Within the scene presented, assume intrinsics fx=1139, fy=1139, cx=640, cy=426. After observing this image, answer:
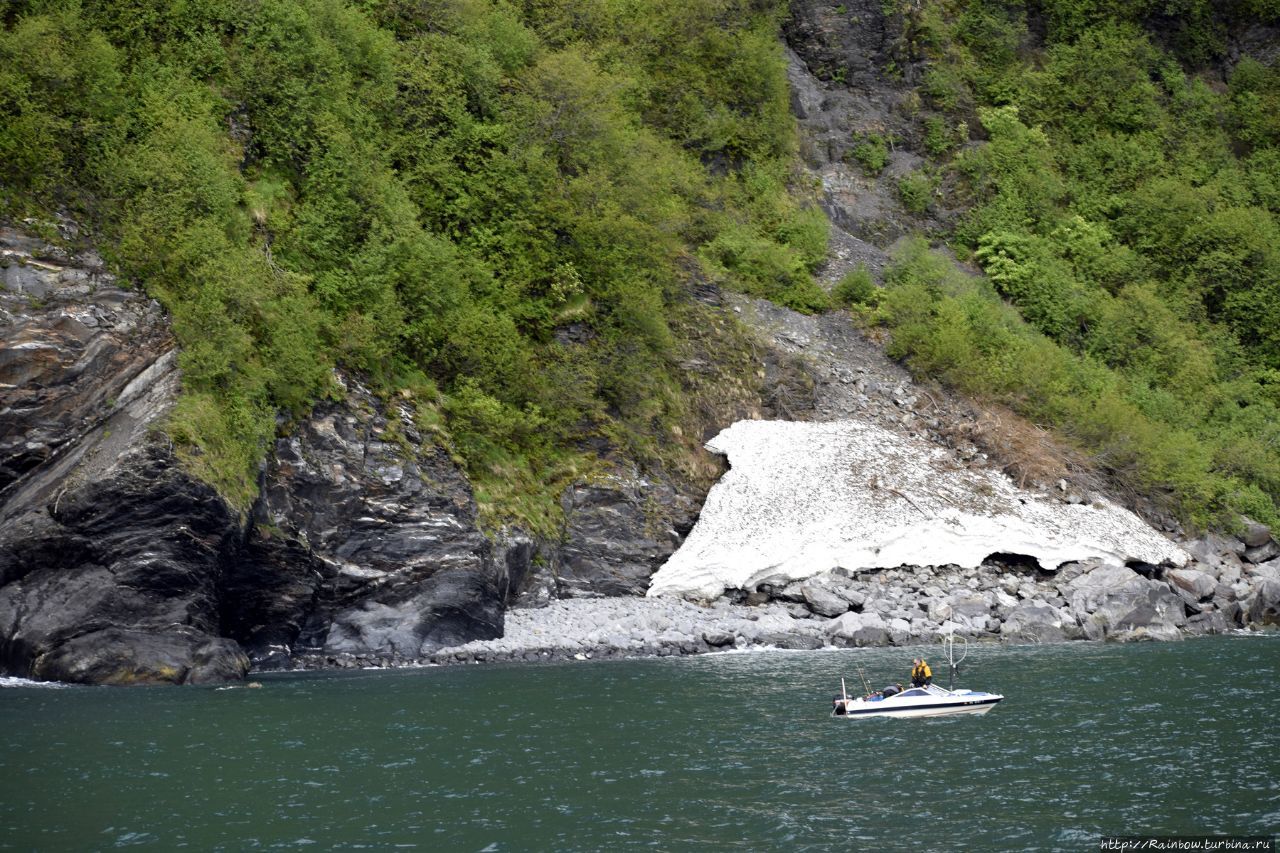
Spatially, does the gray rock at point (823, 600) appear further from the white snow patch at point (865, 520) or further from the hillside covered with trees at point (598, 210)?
the hillside covered with trees at point (598, 210)

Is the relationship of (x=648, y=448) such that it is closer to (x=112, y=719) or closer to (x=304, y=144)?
(x=304, y=144)

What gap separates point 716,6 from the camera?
5388 centimetres

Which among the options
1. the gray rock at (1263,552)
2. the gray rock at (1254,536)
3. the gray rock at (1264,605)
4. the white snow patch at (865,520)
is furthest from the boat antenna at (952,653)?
the gray rock at (1254,536)

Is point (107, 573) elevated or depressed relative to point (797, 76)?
depressed

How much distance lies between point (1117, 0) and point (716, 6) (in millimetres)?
25630

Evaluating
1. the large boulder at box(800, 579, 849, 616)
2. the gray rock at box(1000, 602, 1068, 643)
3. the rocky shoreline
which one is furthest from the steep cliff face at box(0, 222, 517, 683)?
the gray rock at box(1000, 602, 1068, 643)

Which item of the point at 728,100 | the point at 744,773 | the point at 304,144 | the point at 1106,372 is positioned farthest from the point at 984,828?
the point at 728,100

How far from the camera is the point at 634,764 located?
16.9 metres

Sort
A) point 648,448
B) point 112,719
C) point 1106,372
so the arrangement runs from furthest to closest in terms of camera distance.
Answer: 1. point 1106,372
2. point 648,448
3. point 112,719

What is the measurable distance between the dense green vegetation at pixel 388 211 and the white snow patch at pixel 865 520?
12.1 feet

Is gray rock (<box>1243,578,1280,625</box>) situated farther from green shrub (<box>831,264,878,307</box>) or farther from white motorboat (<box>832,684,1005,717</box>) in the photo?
green shrub (<box>831,264,878,307</box>)

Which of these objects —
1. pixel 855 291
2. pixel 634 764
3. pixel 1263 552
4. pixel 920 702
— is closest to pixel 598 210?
pixel 855 291

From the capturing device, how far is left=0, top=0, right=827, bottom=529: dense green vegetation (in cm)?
2877

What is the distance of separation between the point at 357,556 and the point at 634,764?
1396cm
